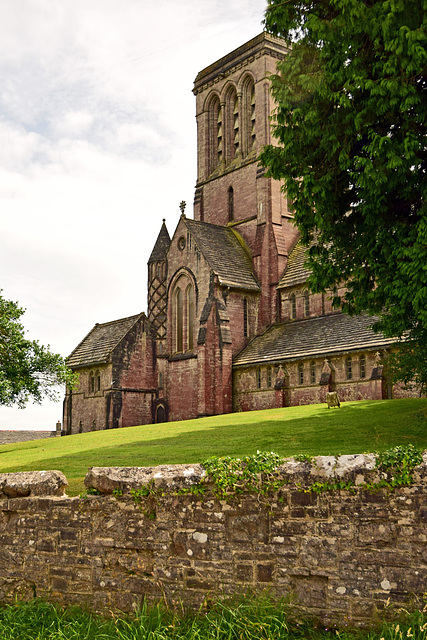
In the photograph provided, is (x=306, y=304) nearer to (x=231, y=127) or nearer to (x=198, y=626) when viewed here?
(x=231, y=127)

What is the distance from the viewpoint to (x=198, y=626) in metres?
6.73

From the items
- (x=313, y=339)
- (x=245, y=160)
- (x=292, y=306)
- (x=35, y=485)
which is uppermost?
(x=245, y=160)

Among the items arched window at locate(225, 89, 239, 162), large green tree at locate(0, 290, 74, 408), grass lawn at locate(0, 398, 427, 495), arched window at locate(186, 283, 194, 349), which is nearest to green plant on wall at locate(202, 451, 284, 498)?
grass lawn at locate(0, 398, 427, 495)

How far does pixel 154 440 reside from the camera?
82.4 ft

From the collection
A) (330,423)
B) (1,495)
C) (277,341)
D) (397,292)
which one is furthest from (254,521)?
(277,341)

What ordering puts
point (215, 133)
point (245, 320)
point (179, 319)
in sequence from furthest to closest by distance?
point (215, 133)
point (179, 319)
point (245, 320)

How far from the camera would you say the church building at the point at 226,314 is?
39.6 meters

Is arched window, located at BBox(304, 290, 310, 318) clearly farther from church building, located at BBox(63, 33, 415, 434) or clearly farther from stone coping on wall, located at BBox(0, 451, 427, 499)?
stone coping on wall, located at BBox(0, 451, 427, 499)

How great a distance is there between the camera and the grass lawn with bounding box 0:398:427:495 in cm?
1772

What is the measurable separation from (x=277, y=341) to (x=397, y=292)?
25.9 m

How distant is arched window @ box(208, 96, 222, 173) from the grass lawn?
3090 centimetres

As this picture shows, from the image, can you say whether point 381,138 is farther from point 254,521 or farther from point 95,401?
point 95,401

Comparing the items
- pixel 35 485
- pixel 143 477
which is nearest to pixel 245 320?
pixel 35 485

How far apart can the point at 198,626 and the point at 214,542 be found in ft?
2.77
